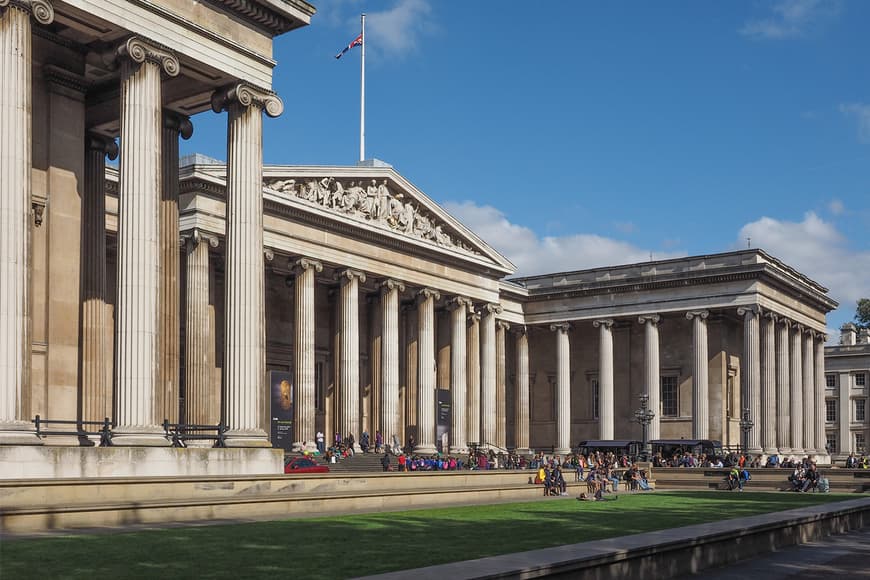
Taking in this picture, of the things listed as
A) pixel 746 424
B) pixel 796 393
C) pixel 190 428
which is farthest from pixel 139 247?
pixel 796 393

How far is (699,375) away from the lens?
69.2 metres

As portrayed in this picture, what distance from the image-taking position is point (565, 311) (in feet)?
252

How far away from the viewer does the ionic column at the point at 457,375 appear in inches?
2518

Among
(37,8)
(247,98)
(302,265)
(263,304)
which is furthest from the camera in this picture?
(302,265)

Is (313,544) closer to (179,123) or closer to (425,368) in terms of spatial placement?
(179,123)

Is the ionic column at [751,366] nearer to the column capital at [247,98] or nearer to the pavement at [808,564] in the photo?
the pavement at [808,564]

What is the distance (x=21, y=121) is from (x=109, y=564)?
40.8 ft

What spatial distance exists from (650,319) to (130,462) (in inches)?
2069

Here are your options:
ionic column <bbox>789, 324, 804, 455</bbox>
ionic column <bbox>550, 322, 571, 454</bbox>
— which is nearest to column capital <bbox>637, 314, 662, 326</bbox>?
ionic column <bbox>550, 322, 571, 454</bbox>

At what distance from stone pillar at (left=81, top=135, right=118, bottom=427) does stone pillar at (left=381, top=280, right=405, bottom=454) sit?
30.3 meters

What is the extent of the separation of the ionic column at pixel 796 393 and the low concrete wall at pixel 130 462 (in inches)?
2140

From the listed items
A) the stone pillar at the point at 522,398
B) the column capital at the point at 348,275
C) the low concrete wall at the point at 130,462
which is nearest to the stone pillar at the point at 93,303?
the low concrete wall at the point at 130,462


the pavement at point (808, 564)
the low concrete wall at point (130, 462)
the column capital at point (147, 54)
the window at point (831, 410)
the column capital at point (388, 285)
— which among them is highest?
the column capital at point (147, 54)

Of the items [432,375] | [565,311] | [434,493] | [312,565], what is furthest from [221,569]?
[565,311]
